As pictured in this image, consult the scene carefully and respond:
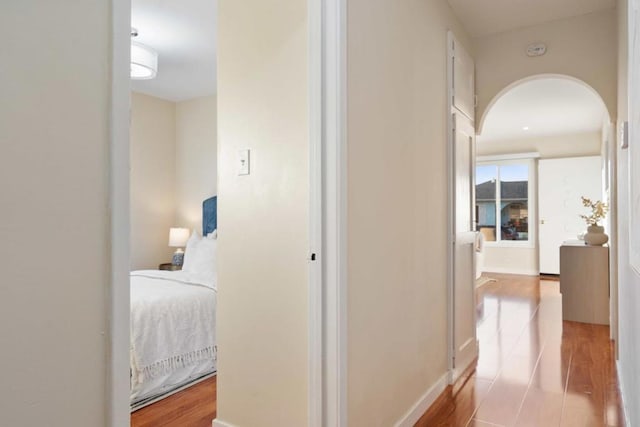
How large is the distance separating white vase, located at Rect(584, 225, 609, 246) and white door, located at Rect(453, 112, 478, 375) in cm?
216

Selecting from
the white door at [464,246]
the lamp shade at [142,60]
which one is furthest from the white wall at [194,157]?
the white door at [464,246]

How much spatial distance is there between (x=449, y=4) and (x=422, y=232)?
5.44ft

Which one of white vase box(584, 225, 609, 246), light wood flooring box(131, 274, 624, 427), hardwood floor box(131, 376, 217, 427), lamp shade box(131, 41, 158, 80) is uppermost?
lamp shade box(131, 41, 158, 80)

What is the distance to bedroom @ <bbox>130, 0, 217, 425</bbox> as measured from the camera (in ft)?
9.19

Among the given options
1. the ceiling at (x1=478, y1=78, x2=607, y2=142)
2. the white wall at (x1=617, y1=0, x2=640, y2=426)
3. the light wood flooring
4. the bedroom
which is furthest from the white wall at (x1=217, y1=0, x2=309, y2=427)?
the ceiling at (x1=478, y1=78, x2=607, y2=142)

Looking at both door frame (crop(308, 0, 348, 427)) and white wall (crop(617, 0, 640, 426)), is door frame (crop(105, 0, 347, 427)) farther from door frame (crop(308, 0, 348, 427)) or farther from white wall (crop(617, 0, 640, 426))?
white wall (crop(617, 0, 640, 426))

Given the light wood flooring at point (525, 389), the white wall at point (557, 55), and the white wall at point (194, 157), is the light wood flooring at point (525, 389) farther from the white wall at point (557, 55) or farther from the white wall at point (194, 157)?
the white wall at point (194, 157)

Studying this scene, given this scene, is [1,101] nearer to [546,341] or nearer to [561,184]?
[546,341]

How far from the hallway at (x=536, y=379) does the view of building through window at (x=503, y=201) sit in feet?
12.9

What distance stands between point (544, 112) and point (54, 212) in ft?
22.4

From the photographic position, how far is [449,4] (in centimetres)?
297

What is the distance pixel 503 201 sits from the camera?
8609mm

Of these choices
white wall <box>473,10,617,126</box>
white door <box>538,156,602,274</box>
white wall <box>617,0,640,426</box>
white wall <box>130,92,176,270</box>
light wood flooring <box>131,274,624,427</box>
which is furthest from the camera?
white door <box>538,156,602,274</box>

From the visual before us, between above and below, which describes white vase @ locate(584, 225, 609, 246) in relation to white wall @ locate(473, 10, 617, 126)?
below
